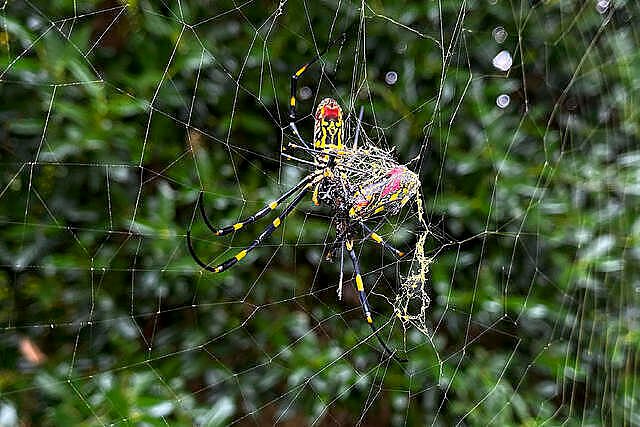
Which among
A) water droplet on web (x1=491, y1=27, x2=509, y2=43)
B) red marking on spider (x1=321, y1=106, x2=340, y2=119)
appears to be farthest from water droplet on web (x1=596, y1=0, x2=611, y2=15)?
red marking on spider (x1=321, y1=106, x2=340, y2=119)

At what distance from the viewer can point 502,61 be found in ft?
3.43

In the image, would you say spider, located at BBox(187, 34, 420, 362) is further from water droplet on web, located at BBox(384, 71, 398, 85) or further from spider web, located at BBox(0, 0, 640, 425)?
water droplet on web, located at BBox(384, 71, 398, 85)

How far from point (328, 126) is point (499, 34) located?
1.90 ft

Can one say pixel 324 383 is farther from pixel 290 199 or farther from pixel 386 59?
pixel 386 59

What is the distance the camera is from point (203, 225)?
0.81 m

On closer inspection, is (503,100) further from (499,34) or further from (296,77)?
(296,77)

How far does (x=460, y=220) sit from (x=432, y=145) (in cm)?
14

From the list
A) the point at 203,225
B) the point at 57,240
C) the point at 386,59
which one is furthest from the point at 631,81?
the point at 57,240

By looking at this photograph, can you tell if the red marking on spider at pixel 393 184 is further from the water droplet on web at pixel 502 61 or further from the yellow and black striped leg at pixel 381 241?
the water droplet on web at pixel 502 61

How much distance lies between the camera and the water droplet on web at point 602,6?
1225 millimetres

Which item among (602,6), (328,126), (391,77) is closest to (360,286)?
(328,126)

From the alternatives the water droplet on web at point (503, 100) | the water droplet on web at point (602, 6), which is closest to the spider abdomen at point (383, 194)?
the water droplet on web at point (503, 100)

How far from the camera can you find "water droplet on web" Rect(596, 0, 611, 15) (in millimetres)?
1225

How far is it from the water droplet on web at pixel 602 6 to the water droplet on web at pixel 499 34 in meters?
0.31
